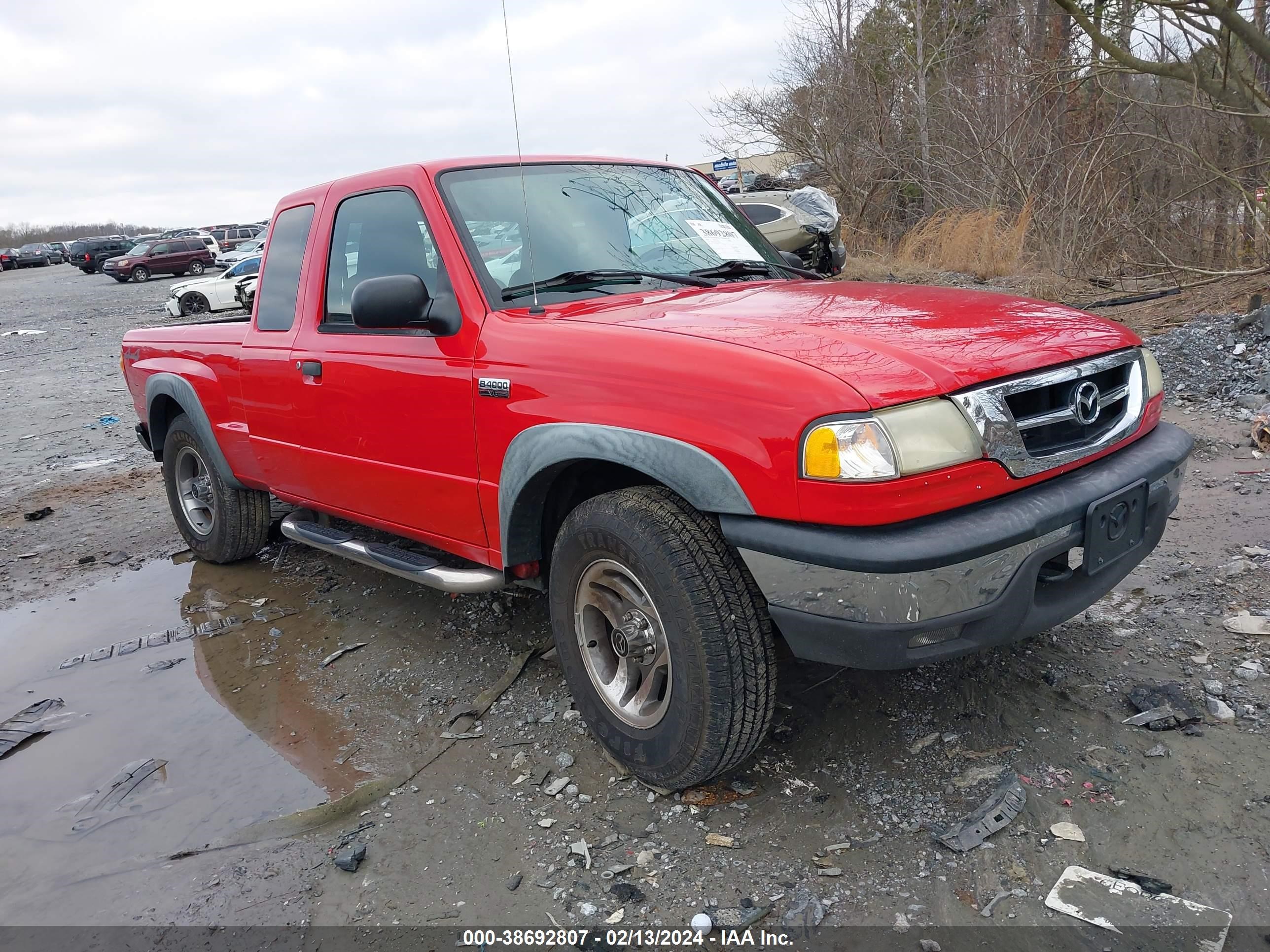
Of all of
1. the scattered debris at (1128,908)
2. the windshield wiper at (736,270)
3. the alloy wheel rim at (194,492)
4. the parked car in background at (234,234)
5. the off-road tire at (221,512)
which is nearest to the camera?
the scattered debris at (1128,908)

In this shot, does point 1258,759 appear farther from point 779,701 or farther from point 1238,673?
point 779,701

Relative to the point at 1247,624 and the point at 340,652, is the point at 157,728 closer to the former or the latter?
the point at 340,652

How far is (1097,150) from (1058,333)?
1062 centimetres

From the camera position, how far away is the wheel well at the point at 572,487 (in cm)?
289

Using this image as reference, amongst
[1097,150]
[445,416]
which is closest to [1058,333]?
[445,416]

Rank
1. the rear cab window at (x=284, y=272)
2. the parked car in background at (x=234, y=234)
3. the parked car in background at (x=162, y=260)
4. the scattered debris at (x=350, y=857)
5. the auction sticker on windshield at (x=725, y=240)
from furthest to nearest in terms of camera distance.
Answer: the parked car in background at (x=234, y=234), the parked car in background at (x=162, y=260), the rear cab window at (x=284, y=272), the auction sticker on windshield at (x=725, y=240), the scattered debris at (x=350, y=857)

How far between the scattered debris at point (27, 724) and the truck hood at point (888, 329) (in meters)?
2.73

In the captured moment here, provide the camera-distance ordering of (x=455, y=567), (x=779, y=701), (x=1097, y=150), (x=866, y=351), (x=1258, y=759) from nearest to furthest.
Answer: (x=866, y=351) → (x=1258, y=759) → (x=779, y=701) → (x=455, y=567) → (x=1097, y=150)

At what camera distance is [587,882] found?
246 cm

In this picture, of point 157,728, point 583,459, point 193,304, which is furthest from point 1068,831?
point 193,304

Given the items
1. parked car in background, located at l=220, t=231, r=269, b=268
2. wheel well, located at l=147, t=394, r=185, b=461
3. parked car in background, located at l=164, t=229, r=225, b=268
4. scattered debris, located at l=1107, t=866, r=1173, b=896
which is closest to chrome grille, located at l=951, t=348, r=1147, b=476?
scattered debris, located at l=1107, t=866, r=1173, b=896

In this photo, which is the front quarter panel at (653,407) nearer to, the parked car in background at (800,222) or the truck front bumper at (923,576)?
the truck front bumper at (923,576)

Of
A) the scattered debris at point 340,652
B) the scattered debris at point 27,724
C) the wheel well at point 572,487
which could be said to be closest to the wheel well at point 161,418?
the scattered debris at point 27,724

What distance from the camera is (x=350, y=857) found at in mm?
2627
